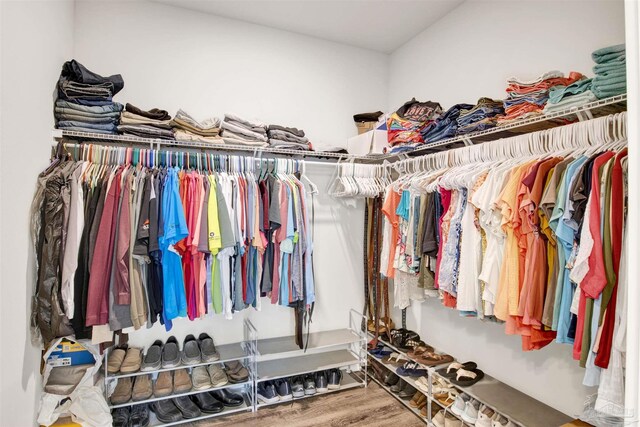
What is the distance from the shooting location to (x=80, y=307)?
6.10 feet

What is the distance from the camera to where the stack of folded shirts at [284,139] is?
258 centimetres

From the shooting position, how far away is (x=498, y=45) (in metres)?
2.27

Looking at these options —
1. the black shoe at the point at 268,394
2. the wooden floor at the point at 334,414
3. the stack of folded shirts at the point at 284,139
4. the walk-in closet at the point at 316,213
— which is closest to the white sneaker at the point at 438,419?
the walk-in closet at the point at 316,213

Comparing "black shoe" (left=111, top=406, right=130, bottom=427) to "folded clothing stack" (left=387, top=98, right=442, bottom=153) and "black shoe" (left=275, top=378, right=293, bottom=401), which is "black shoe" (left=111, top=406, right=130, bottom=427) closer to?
"black shoe" (left=275, top=378, right=293, bottom=401)

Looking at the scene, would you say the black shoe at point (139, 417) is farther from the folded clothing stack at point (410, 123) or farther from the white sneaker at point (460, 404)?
the folded clothing stack at point (410, 123)

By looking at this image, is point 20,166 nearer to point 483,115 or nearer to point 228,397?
point 228,397

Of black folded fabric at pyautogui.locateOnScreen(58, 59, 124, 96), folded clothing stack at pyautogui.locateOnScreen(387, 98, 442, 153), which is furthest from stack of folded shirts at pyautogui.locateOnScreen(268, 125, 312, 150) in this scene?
black folded fabric at pyautogui.locateOnScreen(58, 59, 124, 96)

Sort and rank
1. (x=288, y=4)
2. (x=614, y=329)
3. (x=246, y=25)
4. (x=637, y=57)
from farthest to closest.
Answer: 1. (x=246, y=25)
2. (x=288, y=4)
3. (x=614, y=329)
4. (x=637, y=57)

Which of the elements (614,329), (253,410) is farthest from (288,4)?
(253,410)

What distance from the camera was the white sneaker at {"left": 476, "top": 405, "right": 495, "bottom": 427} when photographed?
193 centimetres

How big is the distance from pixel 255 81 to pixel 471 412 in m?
2.87

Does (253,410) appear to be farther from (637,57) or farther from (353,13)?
(353,13)

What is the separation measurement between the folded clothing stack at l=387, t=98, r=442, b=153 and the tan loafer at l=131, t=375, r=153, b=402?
245 centimetres

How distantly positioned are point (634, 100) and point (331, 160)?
8.26ft
